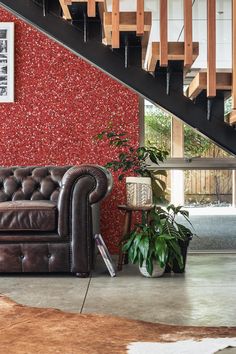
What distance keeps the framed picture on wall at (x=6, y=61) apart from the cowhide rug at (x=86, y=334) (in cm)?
291

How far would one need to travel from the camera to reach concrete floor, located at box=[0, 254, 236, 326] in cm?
284

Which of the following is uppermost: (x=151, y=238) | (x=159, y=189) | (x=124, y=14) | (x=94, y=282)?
(x=124, y=14)

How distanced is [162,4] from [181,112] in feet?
1.95

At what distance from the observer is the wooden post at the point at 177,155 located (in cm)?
530

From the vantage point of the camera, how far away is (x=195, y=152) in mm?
5305

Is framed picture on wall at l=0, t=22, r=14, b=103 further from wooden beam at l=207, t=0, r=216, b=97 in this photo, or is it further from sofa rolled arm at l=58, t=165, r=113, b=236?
wooden beam at l=207, t=0, r=216, b=97

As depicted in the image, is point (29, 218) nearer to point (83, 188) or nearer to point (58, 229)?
point (58, 229)

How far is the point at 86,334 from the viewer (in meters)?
2.39

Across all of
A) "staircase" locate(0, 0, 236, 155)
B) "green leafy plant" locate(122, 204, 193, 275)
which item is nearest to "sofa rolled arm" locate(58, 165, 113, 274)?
"green leafy plant" locate(122, 204, 193, 275)

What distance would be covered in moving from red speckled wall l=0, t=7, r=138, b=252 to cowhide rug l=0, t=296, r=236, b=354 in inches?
101

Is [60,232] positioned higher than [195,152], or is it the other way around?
[195,152]

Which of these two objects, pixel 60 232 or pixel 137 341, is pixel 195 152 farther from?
pixel 137 341

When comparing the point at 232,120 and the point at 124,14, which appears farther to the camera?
the point at 232,120

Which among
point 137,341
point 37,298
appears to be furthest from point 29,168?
point 137,341
